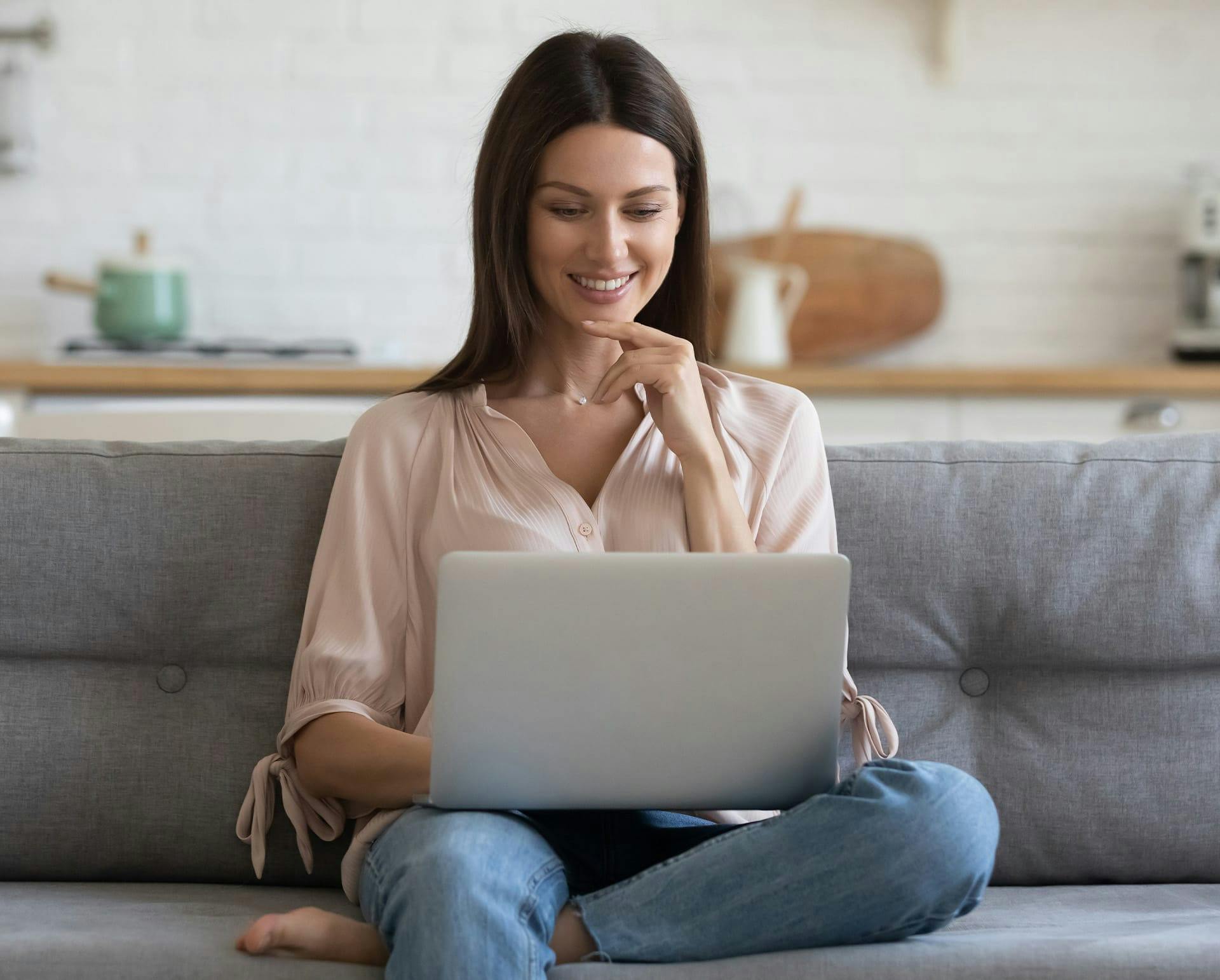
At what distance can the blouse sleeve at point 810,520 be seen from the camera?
1518 millimetres

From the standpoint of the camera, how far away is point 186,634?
1606mm

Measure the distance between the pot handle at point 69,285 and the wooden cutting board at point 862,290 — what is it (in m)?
1.60

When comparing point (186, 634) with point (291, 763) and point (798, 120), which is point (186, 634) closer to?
point (291, 763)

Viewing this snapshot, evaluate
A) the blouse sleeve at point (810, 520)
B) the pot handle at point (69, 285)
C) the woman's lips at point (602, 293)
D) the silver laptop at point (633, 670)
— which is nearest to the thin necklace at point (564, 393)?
the woman's lips at point (602, 293)

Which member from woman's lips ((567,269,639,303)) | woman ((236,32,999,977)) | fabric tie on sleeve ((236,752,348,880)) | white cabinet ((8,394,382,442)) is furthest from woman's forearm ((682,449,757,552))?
white cabinet ((8,394,382,442))

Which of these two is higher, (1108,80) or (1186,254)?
(1108,80)

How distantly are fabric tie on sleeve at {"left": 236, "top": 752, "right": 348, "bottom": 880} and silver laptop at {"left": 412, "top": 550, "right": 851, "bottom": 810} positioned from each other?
36 centimetres

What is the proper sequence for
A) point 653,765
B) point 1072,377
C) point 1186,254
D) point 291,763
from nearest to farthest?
point 653,765, point 291,763, point 1072,377, point 1186,254

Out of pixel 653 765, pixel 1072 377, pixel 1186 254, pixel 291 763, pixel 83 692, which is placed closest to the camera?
pixel 653 765

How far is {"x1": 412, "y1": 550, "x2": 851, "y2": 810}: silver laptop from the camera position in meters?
1.11

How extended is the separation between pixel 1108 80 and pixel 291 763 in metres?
2.98

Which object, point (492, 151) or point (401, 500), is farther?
point (492, 151)

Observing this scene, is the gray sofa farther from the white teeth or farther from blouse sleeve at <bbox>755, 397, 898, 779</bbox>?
the white teeth


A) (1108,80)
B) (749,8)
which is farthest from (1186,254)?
(749,8)
